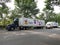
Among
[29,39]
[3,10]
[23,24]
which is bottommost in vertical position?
[29,39]

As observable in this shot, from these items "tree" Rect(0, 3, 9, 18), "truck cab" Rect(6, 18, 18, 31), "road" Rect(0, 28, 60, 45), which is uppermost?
"tree" Rect(0, 3, 9, 18)

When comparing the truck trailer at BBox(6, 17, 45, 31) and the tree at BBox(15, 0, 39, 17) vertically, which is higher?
the tree at BBox(15, 0, 39, 17)

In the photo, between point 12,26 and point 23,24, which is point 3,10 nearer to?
point 23,24

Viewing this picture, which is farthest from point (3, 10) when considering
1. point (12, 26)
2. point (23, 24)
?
point (12, 26)

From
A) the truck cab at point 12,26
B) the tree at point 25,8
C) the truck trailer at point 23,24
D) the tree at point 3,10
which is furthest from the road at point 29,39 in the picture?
the tree at point 25,8

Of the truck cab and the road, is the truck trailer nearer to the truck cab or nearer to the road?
the truck cab

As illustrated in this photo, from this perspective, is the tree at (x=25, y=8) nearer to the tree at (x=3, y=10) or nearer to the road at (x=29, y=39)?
the tree at (x=3, y=10)

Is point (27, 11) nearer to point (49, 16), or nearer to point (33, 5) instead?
point (33, 5)

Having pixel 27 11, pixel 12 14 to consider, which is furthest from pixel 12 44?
pixel 27 11

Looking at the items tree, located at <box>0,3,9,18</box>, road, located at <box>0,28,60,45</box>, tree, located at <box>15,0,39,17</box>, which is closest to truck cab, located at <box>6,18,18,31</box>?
tree, located at <box>0,3,9,18</box>

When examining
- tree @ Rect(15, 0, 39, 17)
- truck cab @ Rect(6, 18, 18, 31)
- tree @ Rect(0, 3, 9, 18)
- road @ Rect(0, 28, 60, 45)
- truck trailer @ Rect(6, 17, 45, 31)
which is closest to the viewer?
road @ Rect(0, 28, 60, 45)

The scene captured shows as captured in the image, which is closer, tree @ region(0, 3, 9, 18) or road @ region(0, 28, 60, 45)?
road @ region(0, 28, 60, 45)

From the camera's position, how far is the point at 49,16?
68.2 m

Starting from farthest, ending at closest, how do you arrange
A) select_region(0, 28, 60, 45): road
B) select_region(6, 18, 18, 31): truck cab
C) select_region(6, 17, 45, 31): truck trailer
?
select_region(6, 17, 45, 31): truck trailer, select_region(6, 18, 18, 31): truck cab, select_region(0, 28, 60, 45): road
